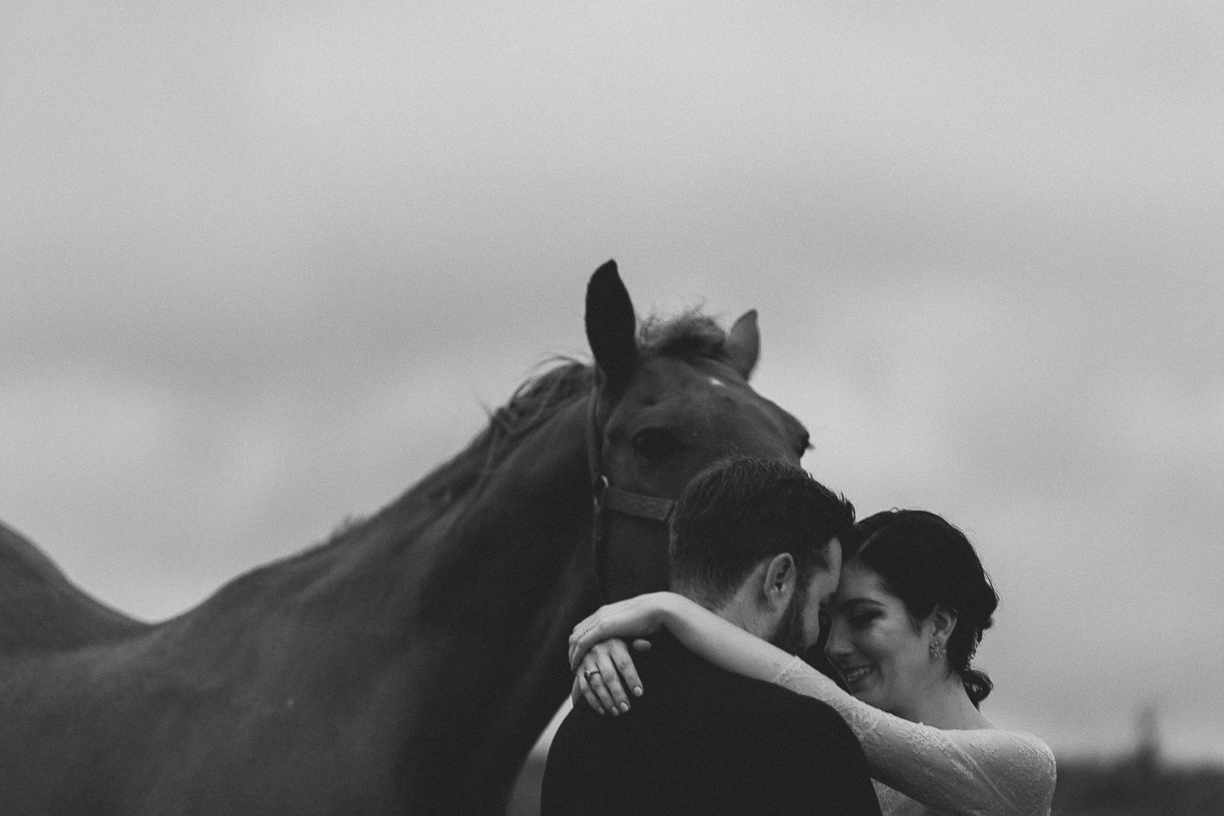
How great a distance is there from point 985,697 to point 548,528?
1889 millimetres

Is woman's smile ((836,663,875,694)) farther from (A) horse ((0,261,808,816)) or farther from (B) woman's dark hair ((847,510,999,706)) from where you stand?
(A) horse ((0,261,808,816))

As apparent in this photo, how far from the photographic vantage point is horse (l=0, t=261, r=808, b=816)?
4.66 metres

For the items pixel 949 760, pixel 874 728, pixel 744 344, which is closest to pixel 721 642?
pixel 874 728

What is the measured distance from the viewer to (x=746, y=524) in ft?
8.66

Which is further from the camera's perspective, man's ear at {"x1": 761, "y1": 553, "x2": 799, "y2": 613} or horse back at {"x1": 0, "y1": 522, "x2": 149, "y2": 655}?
horse back at {"x1": 0, "y1": 522, "x2": 149, "y2": 655}

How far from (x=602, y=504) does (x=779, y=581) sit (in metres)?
2.18

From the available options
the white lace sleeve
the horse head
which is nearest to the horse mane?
the horse head

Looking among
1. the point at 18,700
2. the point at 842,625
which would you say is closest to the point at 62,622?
the point at 18,700

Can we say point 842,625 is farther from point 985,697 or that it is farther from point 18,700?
point 18,700

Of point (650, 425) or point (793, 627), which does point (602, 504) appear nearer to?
point (650, 425)

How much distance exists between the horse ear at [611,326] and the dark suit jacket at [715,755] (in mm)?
2473

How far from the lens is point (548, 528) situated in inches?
200

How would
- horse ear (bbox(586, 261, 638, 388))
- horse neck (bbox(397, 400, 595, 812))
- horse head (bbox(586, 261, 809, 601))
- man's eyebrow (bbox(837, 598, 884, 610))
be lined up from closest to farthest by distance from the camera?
1. man's eyebrow (bbox(837, 598, 884, 610))
2. horse head (bbox(586, 261, 809, 601))
3. horse neck (bbox(397, 400, 595, 812))
4. horse ear (bbox(586, 261, 638, 388))

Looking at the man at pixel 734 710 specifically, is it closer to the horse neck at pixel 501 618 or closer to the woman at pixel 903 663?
the woman at pixel 903 663
